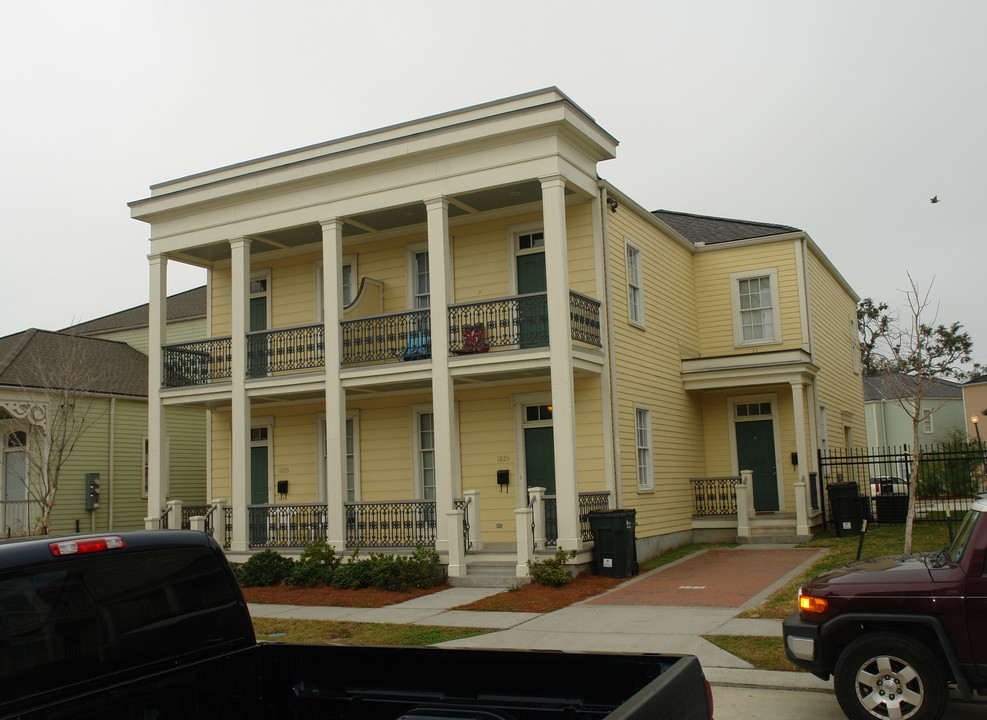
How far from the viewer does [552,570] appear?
1431 centimetres

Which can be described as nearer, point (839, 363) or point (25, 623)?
point (25, 623)

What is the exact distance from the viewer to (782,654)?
8.72m

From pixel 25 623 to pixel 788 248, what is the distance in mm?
20422

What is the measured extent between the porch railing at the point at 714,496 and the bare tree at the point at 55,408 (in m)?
14.7

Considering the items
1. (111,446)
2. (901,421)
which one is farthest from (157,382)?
(901,421)

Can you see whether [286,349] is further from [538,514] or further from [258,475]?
[538,514]

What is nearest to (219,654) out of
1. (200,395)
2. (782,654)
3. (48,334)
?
(782,654)

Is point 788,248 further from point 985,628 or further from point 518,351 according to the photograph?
point 985,628

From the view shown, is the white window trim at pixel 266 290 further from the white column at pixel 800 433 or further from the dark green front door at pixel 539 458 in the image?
the white column at pixel 800 433

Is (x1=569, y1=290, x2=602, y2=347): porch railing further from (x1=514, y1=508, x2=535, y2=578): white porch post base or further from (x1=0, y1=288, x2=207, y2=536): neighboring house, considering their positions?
(x1=0, y1=288, x2=207, y2=536): neighboring house

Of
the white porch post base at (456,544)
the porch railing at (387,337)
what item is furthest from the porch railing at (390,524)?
the porch railing at (387,337)

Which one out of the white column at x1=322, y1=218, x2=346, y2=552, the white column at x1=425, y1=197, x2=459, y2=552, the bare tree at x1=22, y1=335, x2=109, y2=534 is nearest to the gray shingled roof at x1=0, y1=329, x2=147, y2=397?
the bare tree at x1=22, y1=335, x2=109, y2=534

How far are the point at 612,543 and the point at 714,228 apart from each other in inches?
464

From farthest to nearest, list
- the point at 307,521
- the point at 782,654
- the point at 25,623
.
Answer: the point at 307,521 → the point at 782,654 → the point at 25,623
